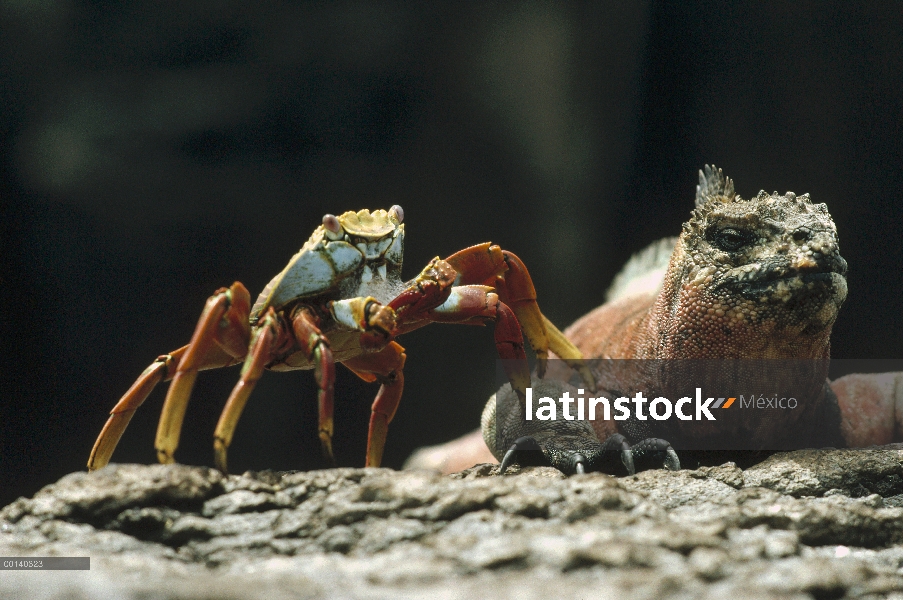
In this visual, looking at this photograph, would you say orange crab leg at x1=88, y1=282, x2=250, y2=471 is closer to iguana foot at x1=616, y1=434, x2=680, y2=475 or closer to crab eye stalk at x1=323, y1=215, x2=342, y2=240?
crab eye stalk at x1=323, y1=215, x2=342, y2=240

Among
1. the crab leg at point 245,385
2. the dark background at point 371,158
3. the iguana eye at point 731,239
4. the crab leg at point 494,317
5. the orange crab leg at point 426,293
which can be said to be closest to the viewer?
the crab leg at point 245,385

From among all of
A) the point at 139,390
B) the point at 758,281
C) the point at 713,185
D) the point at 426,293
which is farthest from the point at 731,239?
the point at 139,390

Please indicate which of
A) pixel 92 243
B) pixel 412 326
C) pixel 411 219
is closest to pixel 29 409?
pixel 92 243

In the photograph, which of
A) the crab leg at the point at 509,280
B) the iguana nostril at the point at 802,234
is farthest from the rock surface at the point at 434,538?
the iguana nostril at the point at 802,234

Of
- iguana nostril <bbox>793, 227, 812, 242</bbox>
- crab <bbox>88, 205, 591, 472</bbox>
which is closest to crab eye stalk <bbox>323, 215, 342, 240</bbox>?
crab <bbox>88, 205, 591, 472</bbox>

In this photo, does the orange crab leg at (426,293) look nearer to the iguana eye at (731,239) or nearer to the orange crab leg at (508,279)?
the orange crab leg at (508,279)

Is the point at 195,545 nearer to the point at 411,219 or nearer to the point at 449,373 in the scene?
the point at 411,219

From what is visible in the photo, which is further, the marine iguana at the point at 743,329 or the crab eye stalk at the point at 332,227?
the marine iguana at the point at 743,329

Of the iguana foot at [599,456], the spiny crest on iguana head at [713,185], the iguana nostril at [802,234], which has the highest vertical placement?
the spiny crest on iguana head at [713,185]
